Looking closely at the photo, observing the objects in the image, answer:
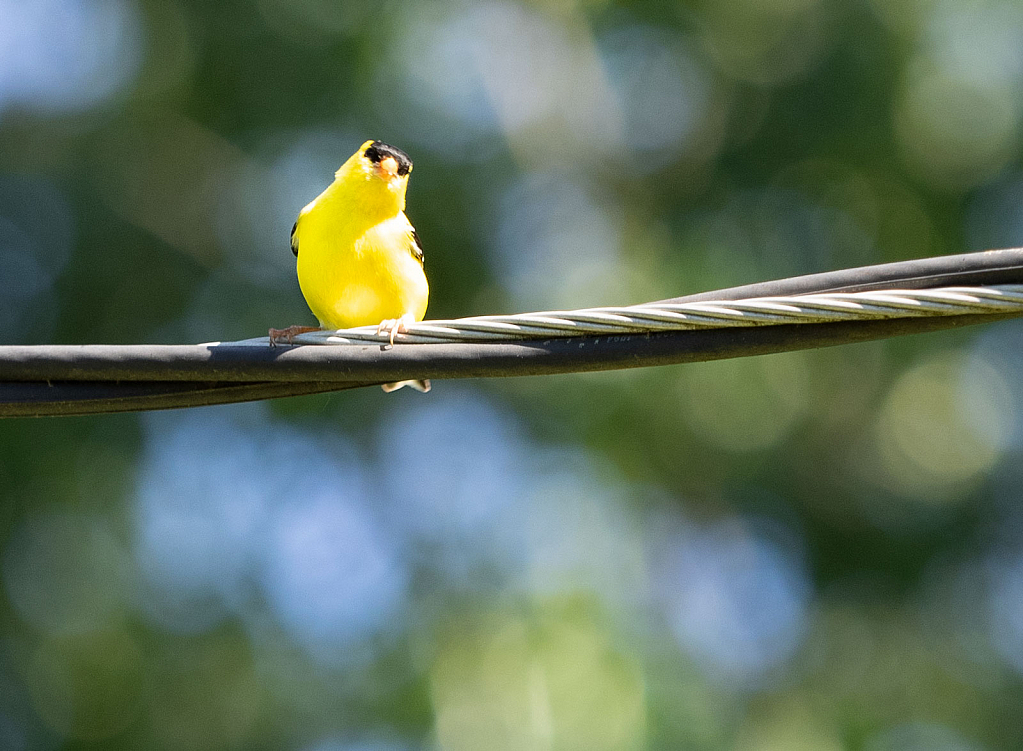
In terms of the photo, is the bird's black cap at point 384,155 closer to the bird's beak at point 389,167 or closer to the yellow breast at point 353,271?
the bird's beak at point 389,167

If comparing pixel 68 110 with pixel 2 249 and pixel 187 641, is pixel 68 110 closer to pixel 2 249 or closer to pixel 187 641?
pixel 2 249

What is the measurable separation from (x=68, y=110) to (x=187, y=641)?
15.5 feet

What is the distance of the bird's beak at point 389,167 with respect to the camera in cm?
409

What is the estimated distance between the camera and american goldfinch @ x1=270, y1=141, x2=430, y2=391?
3.86 metres

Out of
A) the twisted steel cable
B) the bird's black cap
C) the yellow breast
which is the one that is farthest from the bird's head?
the twisted steel cable

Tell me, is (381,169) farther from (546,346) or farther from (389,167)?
(546,346)

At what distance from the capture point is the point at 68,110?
31.1 ft

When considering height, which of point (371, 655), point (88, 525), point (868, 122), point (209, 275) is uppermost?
point (868, 122)

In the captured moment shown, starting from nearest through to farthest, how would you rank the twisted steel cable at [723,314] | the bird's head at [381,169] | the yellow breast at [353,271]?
the twisted steel cable at [723,314] → the yellow breast at [353,271] → the bird's head at [381,169]

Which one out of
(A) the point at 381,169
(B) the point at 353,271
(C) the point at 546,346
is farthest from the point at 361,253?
(C) the point at 546,346

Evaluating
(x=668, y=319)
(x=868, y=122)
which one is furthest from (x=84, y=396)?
(x=868, y=122)

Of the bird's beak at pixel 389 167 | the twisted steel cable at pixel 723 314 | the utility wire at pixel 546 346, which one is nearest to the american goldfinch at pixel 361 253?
the bird's beak at pixel 389 167

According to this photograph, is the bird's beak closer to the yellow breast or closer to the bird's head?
the bird's head

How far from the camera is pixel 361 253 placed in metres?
3.87
